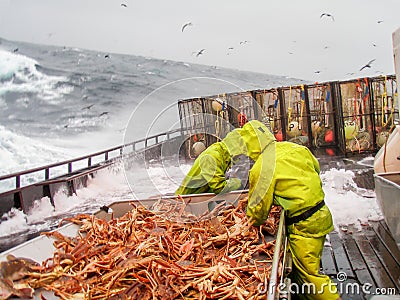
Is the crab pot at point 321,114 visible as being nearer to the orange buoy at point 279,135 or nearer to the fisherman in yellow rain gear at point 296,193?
the orange buoy at point 279,135

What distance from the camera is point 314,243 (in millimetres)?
1902

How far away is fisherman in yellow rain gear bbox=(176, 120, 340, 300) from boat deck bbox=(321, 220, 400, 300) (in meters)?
0.41

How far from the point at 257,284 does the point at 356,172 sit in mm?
4910

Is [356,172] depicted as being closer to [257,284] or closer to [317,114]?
[317,114]

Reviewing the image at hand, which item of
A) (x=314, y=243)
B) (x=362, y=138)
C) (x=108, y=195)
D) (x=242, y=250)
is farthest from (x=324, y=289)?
(x=362, y=138)

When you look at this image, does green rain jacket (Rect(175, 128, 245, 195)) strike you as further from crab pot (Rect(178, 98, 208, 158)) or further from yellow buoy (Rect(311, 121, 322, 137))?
yellow buoy (Rect(311, 121, 322, 137))

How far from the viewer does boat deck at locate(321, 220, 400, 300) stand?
220 centimetres

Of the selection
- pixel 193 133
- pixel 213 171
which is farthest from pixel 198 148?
pixel 213 171

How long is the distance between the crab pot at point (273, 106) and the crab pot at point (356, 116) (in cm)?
116

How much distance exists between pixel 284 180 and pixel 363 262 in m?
1.26

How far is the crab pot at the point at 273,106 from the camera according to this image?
727cm

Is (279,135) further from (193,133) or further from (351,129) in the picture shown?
(193,133)

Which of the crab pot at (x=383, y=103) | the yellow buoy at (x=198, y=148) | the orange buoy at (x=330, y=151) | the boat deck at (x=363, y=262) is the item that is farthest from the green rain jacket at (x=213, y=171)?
the orange buoy at (x=330, y=151)

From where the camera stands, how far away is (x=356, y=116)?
677 centimetres
